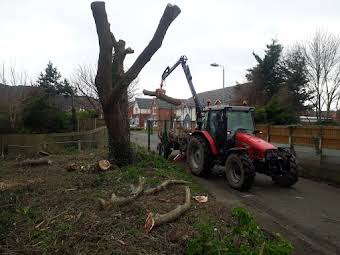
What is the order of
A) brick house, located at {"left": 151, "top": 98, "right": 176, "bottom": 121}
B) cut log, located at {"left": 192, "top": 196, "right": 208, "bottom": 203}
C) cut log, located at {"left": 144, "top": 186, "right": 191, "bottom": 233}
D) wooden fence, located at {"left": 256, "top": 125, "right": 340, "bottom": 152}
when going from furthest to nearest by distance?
brick house, located at {"left": 151, "top": 98, "right": 176, "bottom": 121} < wooden fence, located at {"left": 256, "top": 125, "right": 340, "bottom": 152} < cut log, located at {"left": 192, "top": 196, "right": 208, "bottom": 203} < cut log, located at {"left": 144, "top": 186, "right": 191, "bottom": 233}

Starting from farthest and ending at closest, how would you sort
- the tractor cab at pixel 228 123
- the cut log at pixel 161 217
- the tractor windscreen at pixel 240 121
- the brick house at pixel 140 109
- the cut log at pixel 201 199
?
the brick house at pixel 140 109
the tractor windscreen at pixel 240 121
the tractor cab at pixel 228 123
the cut log at pixel 201 199
the cut log at pixel 161 217

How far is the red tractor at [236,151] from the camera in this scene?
10.2 metres

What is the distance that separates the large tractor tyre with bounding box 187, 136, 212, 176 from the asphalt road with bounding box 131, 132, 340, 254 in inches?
14.8

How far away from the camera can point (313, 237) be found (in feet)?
21.1

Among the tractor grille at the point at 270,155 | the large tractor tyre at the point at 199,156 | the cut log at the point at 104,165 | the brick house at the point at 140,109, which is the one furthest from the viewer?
the brick house at the point at 140,109

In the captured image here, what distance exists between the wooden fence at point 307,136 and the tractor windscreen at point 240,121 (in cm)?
293

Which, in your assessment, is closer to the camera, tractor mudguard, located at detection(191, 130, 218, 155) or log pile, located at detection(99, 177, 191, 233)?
log pile, located at detection(99, 177, 191, 233)

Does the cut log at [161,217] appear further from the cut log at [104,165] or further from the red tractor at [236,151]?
the cut log at [104,165]

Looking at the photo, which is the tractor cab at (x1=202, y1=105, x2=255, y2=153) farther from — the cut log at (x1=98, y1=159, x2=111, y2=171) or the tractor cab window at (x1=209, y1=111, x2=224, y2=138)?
the cut log at (x1=98, y1=159, x2=111, y2=171)

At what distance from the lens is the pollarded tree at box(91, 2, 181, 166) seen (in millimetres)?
9227

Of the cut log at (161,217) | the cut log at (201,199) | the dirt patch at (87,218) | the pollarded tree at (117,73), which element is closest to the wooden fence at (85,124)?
the pollarded tree at (117,73)

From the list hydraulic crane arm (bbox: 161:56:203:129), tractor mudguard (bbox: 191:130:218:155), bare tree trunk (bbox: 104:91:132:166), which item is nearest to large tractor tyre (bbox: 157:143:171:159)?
hydraulic crane arm (bbox: 161:56:203:129)

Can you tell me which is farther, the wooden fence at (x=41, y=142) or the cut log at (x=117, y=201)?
the wooden fence at (x=41, y=142)

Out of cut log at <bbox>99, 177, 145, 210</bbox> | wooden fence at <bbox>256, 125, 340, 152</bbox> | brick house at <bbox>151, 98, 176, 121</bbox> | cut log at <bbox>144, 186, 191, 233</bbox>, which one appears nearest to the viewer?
cut log at <bbox>144, 186, 191, 233</bbox>
